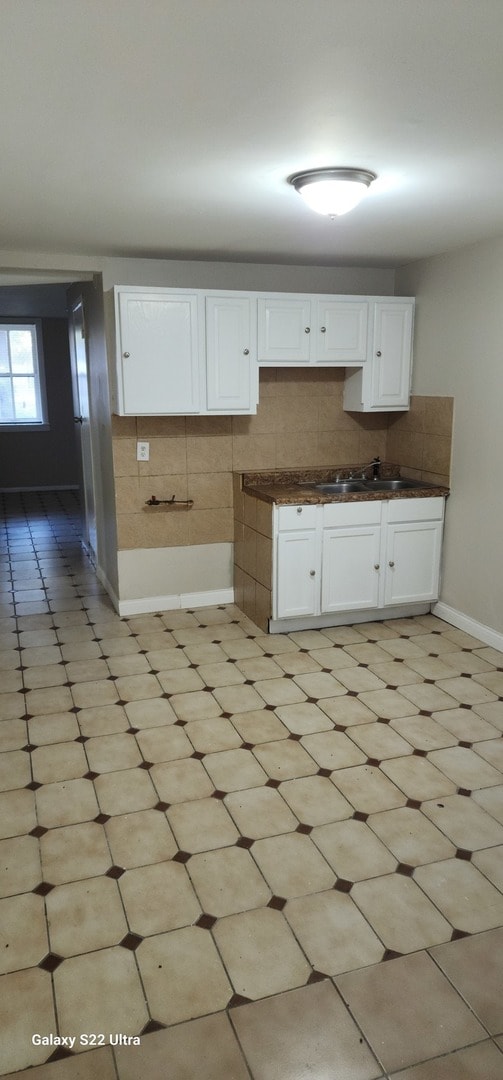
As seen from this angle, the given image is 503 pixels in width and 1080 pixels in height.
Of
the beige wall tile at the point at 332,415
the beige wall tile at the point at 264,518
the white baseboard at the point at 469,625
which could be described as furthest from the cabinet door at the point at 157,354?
the white baseboard at the point at 469,625

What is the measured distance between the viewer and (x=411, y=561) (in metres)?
4.70

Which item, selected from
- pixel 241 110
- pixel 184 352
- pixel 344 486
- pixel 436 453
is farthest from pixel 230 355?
pixel 241 110

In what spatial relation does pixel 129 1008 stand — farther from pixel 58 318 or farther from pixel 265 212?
pixel 58 318

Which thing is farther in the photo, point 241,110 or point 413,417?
point 413,417

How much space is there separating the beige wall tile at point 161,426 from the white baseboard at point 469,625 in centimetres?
207

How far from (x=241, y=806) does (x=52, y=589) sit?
310 centimetres

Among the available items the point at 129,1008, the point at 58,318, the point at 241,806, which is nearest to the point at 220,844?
the point at 241,806

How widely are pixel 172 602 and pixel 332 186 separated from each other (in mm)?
3013

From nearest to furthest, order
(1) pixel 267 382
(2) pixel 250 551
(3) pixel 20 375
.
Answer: (2) pixel 250 551, (1) pixel 267 382, (3) pixel 20 375

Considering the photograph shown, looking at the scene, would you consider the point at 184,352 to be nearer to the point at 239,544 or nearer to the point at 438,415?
the point at 239,544

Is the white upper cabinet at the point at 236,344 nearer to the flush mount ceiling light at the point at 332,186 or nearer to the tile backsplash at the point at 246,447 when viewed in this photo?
the tile backsplash at the point at 246,447

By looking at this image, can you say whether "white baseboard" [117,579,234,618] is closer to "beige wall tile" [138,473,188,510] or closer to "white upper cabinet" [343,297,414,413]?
"beige wall tile" [138,473,188,510]

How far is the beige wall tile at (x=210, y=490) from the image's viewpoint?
16.1 feet

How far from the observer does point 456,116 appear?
84.8 inches
